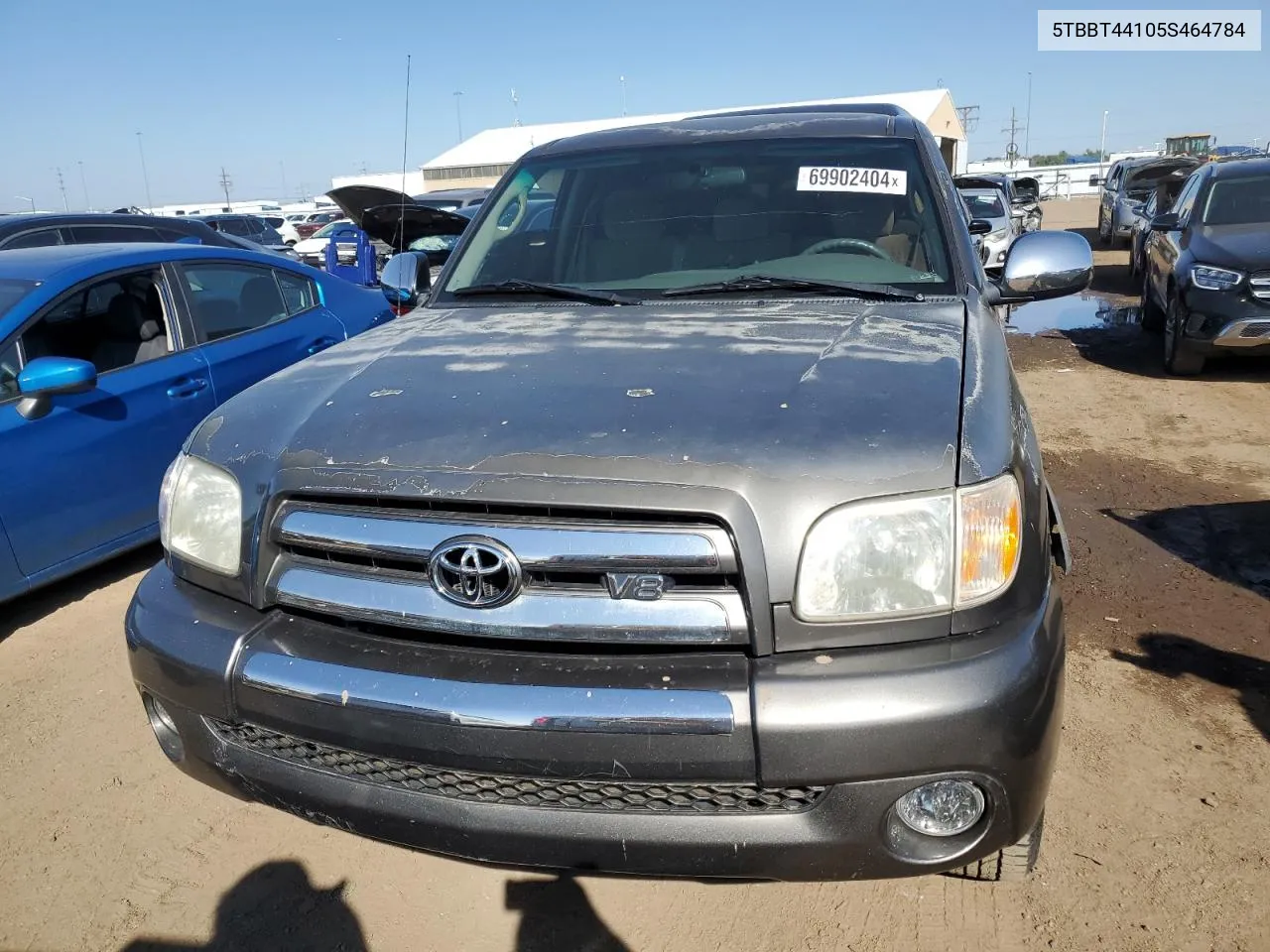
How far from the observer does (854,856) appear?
1757 mm

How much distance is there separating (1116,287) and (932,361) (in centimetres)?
1320

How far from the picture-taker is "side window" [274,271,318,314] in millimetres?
5434

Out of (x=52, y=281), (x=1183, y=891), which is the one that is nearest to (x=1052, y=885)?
(x=1183, y=891)

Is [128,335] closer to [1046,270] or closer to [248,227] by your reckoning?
[1046,270]

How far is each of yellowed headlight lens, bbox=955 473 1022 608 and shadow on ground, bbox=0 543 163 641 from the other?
399cm

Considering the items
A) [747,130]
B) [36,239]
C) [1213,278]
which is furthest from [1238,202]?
[36,239]

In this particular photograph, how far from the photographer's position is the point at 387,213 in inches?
257

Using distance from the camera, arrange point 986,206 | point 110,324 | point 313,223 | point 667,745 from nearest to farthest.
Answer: point 667,745 < point 110,324 < point 986,206 < point 313,223

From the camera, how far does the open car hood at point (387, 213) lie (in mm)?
6504

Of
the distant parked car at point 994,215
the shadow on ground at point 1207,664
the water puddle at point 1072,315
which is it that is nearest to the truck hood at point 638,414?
the shadow on ground at point 1207,664

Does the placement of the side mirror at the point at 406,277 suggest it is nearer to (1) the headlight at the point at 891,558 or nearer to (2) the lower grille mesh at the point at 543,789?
(2) the lower grille mesh at the point at 543,789

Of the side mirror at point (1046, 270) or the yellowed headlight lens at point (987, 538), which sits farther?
the side mirror at point (1046, 270)

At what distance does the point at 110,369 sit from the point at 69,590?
1.06 meters

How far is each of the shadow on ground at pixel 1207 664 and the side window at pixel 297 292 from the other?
15.2ft
